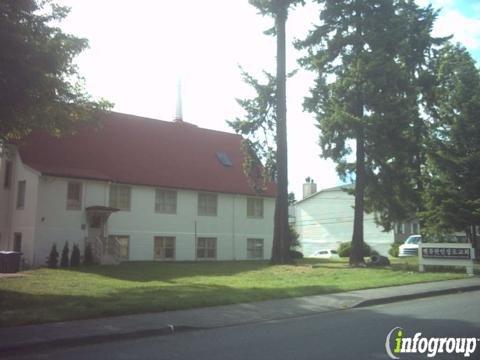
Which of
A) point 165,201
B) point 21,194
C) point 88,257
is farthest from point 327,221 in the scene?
point 21,194

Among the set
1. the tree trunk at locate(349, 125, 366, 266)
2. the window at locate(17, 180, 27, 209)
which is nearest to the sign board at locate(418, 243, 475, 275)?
the tree trunk at locate(349, 125, 366, 266)

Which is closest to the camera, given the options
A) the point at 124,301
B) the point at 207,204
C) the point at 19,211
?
the point at 124,301

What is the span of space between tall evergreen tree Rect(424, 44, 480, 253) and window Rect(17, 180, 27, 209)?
76.2 ft

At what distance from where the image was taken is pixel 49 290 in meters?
16.7

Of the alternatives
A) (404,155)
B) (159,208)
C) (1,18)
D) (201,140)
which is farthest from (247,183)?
(1,18)

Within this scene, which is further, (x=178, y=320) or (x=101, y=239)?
(x=101, y=239)

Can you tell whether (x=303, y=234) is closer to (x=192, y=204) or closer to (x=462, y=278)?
(x=192, y=204)

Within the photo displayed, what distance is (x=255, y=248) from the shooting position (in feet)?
134

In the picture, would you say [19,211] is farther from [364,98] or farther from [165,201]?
[364,98]

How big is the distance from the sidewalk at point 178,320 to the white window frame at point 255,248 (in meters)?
23.3

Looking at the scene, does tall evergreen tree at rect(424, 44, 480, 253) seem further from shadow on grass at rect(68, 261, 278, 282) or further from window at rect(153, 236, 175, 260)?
window at rect(153, 236, 175, 260)

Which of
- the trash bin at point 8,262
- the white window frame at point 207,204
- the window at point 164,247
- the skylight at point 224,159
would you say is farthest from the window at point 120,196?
the skylight at point 224,159

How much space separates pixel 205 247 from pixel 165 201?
180 inches

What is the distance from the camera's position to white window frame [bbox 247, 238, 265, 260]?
4056 centimetres
